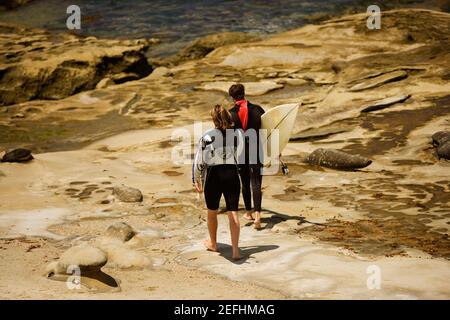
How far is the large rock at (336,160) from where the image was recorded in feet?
33.1

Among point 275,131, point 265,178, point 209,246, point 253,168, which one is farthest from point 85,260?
point 265,178

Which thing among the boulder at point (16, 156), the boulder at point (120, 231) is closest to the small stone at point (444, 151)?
the boulder at point (120, 231)

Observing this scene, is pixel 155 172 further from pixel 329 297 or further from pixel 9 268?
pixel 329 297

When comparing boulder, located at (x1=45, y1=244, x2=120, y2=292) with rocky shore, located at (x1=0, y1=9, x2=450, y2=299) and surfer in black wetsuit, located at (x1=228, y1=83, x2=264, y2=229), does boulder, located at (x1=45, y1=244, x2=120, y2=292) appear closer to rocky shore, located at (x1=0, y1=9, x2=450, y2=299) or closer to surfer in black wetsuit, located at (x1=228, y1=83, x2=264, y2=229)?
rocky shore, located at (x1=0, y1=9, x2=450, y2=299)

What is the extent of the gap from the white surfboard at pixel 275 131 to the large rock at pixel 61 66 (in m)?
9.71

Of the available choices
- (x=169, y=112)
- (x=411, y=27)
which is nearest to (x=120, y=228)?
(x=169, y=112)

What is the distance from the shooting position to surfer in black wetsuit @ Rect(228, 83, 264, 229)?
7621 mm

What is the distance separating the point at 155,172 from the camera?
1067 cm

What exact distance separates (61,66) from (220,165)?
38.7 feet

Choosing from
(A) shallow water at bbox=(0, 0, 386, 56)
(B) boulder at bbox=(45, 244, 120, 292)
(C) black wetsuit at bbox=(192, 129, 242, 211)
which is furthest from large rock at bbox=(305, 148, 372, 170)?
(A) shallow water at bbox=(0, 0, 386, 56)

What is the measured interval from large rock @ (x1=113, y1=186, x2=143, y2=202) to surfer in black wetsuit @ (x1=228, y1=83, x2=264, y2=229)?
63.9 inches

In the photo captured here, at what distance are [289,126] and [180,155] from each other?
3244 mm

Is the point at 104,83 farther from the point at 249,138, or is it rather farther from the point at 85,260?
the point at 85,260

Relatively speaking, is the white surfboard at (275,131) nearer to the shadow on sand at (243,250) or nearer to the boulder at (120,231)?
the shadow on sand at (243,250)
